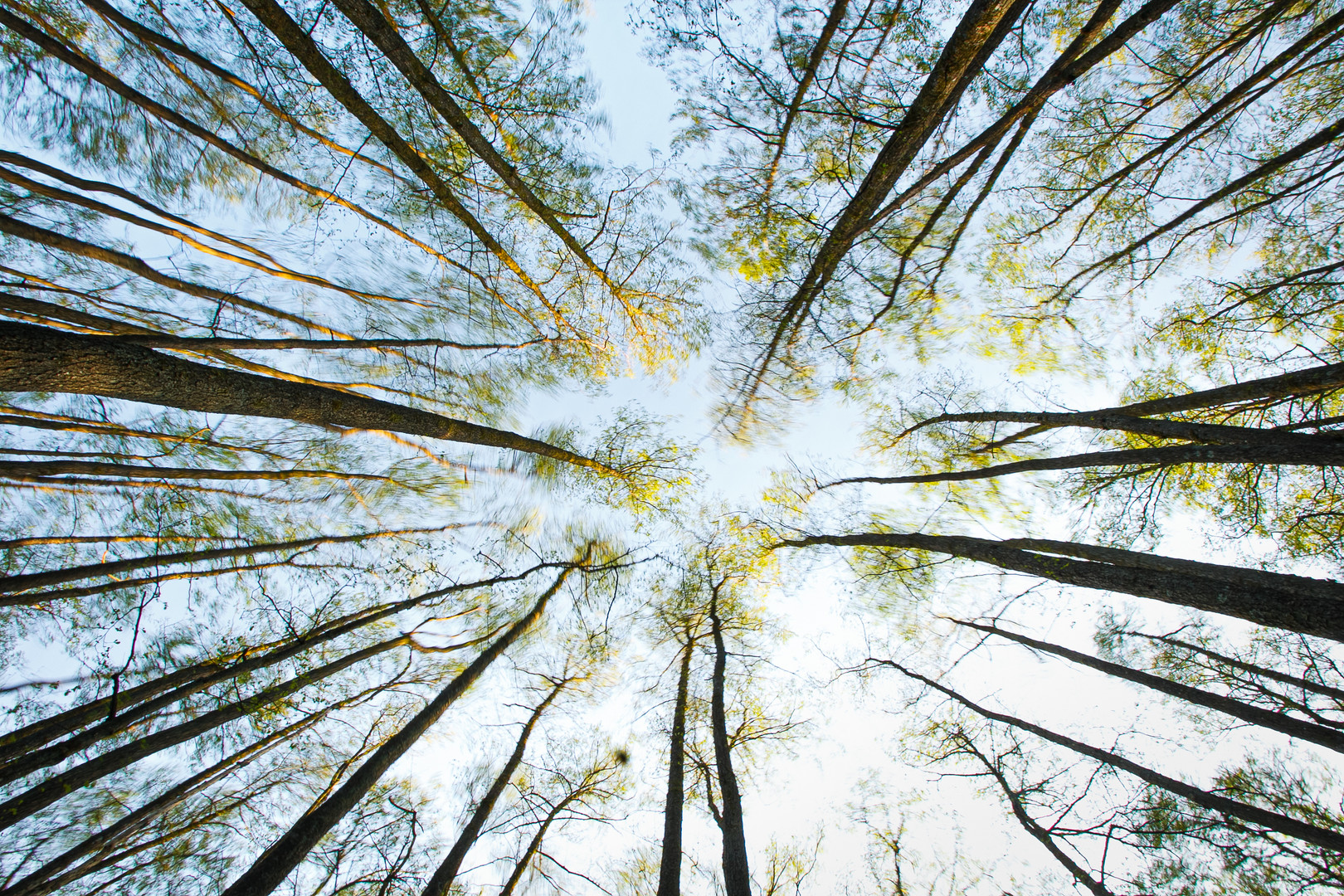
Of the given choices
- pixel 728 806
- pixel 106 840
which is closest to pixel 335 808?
pixel 106 840

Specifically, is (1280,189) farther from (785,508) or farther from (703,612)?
(703,612)

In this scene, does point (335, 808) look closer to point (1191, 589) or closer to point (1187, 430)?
point (1191, 589)

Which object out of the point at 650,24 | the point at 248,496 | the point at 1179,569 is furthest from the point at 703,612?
the point at 650,24

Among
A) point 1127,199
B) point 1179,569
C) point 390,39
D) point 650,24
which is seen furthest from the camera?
point 1127,199

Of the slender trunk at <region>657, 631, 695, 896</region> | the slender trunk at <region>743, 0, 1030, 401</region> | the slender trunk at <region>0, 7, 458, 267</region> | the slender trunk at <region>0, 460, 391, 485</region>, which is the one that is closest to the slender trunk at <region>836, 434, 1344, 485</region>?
the slender trunk at <region>743, 0, 1030, 401</region>

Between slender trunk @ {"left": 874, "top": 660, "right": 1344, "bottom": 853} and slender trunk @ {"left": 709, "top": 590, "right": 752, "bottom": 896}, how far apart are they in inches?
128

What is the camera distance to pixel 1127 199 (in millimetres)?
5020

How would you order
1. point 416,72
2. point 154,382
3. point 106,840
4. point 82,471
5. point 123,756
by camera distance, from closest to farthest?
point 154,382, point 416,72, point 123,756, point 82,471, point 106,840

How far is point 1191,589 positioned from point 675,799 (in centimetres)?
535

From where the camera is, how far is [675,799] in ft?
16.8

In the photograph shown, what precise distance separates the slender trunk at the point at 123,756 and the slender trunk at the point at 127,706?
0.62 feet

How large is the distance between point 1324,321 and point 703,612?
26.9 ft

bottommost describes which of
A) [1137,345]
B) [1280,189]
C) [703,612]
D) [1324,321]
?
[703,612]

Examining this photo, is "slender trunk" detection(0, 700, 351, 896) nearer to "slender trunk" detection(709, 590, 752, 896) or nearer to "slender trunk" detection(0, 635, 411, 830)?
"slender trunk" detection(0, 635, 411, 830)
